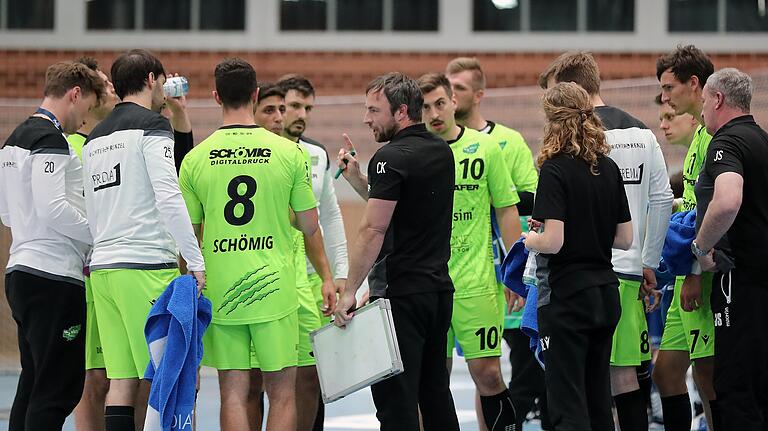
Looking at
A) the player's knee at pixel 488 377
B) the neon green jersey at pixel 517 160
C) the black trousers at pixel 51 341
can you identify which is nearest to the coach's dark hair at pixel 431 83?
the neon green jersey at pixel 517 160

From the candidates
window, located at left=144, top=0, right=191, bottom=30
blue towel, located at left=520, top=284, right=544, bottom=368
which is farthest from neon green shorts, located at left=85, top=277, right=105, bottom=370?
window, located at left=144, top=0, right=191, bottom=30

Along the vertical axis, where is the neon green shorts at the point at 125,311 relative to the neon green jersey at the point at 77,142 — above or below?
below

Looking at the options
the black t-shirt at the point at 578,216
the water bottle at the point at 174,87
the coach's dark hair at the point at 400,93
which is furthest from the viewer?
the water bottle at the point at 174,87

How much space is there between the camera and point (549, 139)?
4895 mm

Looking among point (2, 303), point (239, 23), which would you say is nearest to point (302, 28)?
point (239, 23)

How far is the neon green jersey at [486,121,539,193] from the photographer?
6.73 metres

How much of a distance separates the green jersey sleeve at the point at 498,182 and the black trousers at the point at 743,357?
1.49 meters

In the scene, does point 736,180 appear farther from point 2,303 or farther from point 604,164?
point 2,303

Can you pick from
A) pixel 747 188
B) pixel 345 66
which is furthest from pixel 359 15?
pixel 747 188

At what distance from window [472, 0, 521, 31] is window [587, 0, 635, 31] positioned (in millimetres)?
974

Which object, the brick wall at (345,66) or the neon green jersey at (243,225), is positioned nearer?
the neon green jersey at (243,225)

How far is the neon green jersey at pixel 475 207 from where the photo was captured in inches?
238

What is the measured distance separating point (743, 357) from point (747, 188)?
2.44 ft

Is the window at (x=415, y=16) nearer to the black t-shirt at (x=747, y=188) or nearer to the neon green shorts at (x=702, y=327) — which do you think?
the neon green shorts at (x=702, y=327)
